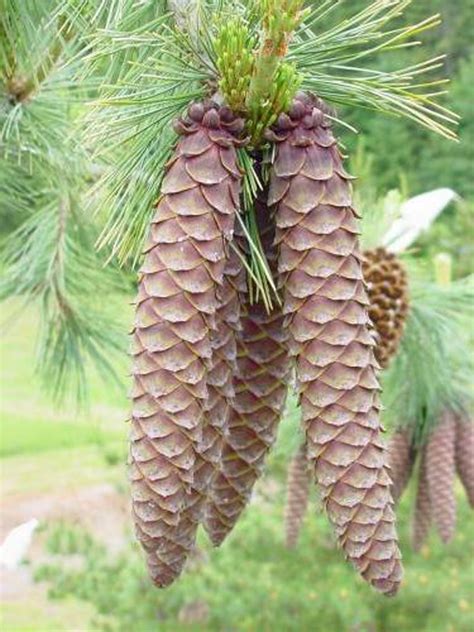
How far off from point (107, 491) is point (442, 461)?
4.57 m

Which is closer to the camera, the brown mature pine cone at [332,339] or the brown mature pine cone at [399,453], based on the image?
the brown mature pine cone at [332,339]

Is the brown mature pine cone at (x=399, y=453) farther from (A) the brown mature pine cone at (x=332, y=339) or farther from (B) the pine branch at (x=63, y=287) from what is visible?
(A) the brown mature pine cone at (x=332, y=339)

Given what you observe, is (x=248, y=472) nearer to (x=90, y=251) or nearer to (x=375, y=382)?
(x=375, y=382)

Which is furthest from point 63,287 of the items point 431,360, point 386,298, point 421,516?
point 421,516

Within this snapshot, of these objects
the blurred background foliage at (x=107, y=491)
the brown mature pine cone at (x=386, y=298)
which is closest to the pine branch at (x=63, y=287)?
the blurred background foliage at (x=107, y=491)

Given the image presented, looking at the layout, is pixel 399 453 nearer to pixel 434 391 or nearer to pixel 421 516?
pixel 434 391

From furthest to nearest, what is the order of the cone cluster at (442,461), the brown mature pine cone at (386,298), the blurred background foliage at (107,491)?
the cone cluster at (442,461), the brown mature pine cone at (386,298), the blurred background foliage at (107,491)

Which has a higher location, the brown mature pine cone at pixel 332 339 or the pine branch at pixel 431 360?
the pine branch at pixel 431 360

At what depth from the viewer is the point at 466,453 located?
1.44m

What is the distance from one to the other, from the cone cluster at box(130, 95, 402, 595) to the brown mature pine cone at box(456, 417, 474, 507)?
3.16 ft

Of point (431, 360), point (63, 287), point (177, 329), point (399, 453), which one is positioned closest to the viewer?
point (177, 329)

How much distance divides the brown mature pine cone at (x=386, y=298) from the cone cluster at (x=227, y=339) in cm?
58

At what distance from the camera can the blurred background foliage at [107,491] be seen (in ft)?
3.26

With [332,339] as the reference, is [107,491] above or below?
below
